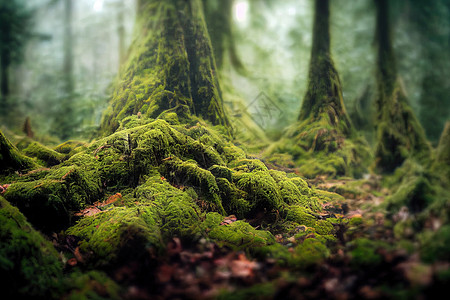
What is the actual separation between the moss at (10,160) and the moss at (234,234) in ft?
9.26

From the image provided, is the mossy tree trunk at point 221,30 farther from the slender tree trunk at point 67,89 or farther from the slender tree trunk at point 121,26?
the slender tree trunk at point 67,89

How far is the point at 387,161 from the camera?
4305 millimetres

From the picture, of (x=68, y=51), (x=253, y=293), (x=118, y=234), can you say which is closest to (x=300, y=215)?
(x=253, y=293)

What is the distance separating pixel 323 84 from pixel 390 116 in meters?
2.01

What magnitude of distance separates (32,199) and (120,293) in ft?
5.68

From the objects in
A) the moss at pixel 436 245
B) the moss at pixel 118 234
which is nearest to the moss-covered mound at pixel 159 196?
the moss at pixel 118 234

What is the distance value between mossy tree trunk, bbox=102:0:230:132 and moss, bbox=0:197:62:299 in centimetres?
264

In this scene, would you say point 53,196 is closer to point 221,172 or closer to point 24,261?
point 24,261

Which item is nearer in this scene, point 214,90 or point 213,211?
point 213,211

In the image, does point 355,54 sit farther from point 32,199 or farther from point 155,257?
point 32,199

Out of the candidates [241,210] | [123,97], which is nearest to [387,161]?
[241,210]

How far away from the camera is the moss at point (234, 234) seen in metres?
2.71

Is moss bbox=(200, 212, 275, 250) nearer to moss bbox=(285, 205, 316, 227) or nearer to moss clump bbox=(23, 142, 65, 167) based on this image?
moss bbox=(285, 205, 316, 227)

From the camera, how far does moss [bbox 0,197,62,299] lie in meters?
1.94
